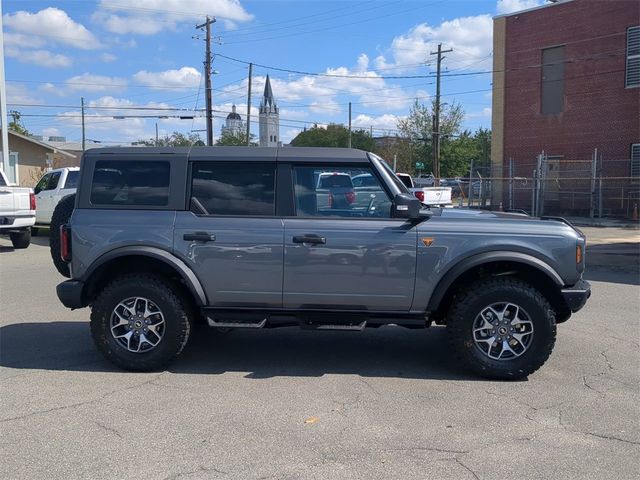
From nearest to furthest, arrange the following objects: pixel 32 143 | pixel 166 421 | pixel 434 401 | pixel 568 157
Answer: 1. pixel 166 421
2. pixel 434 401
3. pixel 568 157
4. pixel 32 143

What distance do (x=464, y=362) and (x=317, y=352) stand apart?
1.56 metres

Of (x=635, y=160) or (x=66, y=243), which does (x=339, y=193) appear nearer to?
(x=66, y=243)

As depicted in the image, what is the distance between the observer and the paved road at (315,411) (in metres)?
3.79

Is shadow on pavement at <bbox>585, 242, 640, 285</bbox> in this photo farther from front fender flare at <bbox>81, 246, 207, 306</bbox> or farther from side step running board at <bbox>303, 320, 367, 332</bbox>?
front fender flare at <bbox>81, 246, 207, 306</bbox>

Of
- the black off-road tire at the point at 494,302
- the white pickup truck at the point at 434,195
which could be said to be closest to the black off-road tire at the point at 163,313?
the black off-road tire at the point at 494,302

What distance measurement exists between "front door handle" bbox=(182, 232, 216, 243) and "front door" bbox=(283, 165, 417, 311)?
2.13 feet

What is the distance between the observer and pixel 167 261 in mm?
5375

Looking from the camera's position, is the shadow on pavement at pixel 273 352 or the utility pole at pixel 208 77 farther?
the utility pole at pixel 208 77

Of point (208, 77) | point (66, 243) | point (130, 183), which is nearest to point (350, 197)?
point (130, 183)

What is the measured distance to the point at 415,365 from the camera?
229 inches

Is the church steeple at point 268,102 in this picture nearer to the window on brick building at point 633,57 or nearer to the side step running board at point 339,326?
the window on brick building at point 633,57

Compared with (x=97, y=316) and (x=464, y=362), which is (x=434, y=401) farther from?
(x=97, y=316)

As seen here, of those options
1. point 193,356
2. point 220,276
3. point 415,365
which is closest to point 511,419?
point 415,365

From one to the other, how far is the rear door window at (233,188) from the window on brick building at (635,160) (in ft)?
81.6
